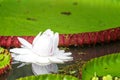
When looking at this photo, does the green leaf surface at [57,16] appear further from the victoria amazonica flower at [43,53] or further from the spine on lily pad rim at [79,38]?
the victoria amazonica flower at [43,53]

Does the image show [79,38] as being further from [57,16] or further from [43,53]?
[43,53]

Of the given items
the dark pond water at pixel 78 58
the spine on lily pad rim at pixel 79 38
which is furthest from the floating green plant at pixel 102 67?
the spine on lily pad rim at pixel 79 38

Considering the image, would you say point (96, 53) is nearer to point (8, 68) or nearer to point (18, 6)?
point (8, 68)

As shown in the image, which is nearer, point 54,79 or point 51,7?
point 54,79

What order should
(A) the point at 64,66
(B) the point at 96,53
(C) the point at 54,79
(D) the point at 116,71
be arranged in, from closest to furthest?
(C) the point at 54,79
(D) the point at 116,71
(A) the point at 64,66
(B) the point at 96,53

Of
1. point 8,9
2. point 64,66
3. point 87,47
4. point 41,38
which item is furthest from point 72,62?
point 8,9

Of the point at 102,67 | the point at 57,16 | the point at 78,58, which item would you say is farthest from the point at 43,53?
the point at 57,16
